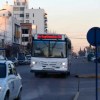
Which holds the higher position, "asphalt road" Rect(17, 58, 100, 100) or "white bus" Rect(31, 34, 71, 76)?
"white bus" Rect(31, 34, 71, 76)

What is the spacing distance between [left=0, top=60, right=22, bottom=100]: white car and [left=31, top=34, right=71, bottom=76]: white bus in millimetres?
18060

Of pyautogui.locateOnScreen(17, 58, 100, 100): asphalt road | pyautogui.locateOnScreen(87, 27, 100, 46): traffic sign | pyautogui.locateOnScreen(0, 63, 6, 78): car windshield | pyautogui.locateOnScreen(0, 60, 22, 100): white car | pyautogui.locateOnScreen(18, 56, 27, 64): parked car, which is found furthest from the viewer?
pyautogui.locateOnScreen(18, 56, 27, 64): parked car

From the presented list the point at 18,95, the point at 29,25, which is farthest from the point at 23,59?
the point at 29,25

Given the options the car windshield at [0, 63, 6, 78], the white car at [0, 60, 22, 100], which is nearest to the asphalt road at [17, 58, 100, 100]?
the white car at [0, 60, 22, 100]

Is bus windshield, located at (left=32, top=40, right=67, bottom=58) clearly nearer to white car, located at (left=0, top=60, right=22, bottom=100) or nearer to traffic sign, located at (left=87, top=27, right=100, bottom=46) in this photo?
white car, located at (left=0, top=60, right=22, bottom=100)

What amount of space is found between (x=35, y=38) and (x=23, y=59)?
48.3 metres

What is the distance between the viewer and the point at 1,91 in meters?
13.8

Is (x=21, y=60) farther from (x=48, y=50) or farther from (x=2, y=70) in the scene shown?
(x=2, y=70)

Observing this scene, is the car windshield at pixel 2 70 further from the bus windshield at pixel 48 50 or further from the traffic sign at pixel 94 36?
the bus windshield at pixel 48 50

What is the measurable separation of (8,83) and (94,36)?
3.47 m

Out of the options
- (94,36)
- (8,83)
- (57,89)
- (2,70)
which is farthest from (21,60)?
(8,83)

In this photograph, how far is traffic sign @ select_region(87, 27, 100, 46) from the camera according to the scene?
15.9 m

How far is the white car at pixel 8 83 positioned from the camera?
46.2 ft

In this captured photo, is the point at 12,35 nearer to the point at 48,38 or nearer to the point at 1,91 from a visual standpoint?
the point at 48,38
